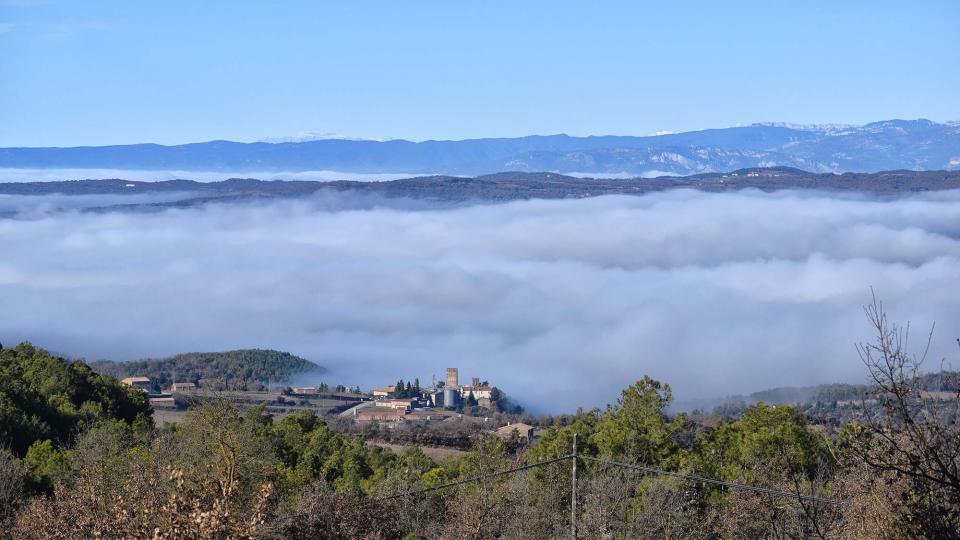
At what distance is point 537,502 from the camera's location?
80.9 feet

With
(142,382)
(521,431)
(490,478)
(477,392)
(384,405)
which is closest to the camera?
(490,478)

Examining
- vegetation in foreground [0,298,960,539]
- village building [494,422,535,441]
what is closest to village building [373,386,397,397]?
village building [494,422,535,441]

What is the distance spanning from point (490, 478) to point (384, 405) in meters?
53.8

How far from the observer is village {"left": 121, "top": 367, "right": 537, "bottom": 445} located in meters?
63.1

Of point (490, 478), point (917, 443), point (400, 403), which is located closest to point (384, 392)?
point (400, 403)

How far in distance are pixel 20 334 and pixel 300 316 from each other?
195ft

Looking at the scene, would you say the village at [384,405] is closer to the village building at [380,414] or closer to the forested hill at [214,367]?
Answer: the village building at [380,414]

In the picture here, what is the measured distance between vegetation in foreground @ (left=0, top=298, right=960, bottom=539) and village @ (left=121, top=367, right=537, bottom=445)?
68.6ft

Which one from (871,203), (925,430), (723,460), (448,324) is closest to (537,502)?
(723,460)

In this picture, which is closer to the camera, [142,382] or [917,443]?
[917,443]

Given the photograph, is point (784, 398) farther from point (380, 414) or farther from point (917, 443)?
point (917, 443)

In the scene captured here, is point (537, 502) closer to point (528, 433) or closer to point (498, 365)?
point (528, 433)

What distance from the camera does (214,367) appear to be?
89375mm

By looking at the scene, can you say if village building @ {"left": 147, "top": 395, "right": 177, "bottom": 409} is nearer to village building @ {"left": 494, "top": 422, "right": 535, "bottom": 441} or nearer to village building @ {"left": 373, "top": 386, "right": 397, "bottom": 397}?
village building @ {"left": 494, "top": 422, "right": 535, "bottom": 441}
